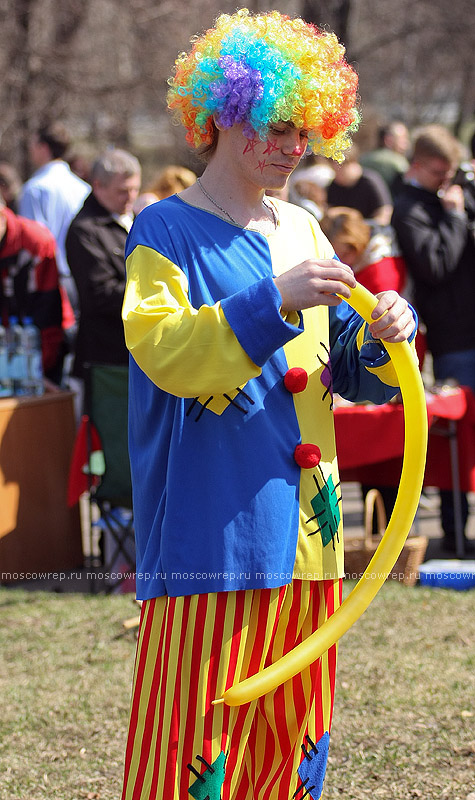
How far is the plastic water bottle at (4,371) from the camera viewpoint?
5465mm

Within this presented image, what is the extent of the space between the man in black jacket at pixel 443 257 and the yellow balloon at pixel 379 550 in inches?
135

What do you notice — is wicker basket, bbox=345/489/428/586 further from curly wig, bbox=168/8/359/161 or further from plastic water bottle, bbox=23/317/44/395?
curly wig, bbox=168/8/359/161

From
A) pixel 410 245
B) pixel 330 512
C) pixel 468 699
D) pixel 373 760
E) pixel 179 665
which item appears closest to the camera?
pixel 179 665

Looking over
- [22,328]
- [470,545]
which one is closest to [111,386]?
[22,328]

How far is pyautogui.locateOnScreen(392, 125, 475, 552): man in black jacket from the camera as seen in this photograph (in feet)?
18.1

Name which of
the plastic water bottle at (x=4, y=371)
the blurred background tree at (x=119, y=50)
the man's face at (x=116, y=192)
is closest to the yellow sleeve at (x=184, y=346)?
the man's face at (x=116, y=192)

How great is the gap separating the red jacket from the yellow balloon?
4.02m

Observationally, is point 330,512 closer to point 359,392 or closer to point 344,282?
point 359,392

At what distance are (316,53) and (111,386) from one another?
301 centimetres

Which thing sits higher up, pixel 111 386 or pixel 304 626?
pixel 111 386

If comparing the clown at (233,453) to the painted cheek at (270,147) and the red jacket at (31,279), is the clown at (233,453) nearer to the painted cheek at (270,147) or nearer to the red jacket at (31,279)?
the painted cheek at (270,147)

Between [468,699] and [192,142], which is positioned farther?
[468,699]

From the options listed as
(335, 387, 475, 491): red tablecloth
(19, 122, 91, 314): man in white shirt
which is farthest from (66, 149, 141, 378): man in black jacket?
(19, 122, 91, 314): man in white shirt

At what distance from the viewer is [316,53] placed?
2131 mm
